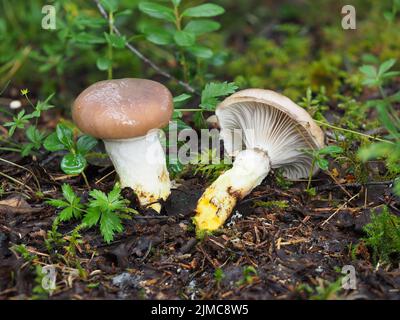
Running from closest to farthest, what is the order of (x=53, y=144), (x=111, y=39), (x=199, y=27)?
1. (x=53, y=144)
2. (x=111, y=39)
3. (x=199, y=27)

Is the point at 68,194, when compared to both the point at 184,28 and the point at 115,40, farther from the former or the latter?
the point at 184,28

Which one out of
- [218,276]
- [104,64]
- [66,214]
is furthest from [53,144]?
[218,276]

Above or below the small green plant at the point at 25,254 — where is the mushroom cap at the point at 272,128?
above

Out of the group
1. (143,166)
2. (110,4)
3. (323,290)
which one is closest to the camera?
(323,290)

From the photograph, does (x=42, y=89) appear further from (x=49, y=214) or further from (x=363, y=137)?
(x=363, y=137)

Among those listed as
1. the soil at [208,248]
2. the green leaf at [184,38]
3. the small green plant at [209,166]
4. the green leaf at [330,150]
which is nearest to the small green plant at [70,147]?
the soil at [208,248]

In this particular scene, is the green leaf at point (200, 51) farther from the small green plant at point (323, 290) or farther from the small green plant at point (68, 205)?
the small green plant at point (323, 290)
